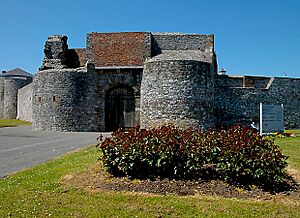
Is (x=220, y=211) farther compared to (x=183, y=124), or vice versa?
(x=183, y=124)

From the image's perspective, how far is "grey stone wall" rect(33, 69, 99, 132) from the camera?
953 inches

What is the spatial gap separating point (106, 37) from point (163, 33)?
4.57 m

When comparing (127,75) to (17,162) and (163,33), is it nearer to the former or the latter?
(163,33)

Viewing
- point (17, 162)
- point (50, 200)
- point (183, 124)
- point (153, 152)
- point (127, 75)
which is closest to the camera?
point (50, 200)

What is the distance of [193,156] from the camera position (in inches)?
286

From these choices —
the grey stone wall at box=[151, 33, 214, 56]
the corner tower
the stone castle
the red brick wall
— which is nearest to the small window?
the stone castle

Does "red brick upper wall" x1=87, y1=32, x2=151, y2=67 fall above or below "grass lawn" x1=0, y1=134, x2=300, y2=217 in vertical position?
above

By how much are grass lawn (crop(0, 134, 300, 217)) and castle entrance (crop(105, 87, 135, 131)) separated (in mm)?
18571

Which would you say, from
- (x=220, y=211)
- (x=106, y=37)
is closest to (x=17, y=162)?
(x=220, y=211)

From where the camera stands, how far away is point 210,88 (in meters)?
22.2

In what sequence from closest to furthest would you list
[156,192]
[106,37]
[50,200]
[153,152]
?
1. [50,200]
2. [156,192]
3. [153,152]
4. [106,37]

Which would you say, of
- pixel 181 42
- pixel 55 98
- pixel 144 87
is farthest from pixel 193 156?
pixel 181 42

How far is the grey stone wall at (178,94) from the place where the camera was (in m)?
20.8

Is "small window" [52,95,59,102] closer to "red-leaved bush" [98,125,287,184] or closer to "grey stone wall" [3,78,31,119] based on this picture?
"red-leaved bush" [98,125,287,184]
